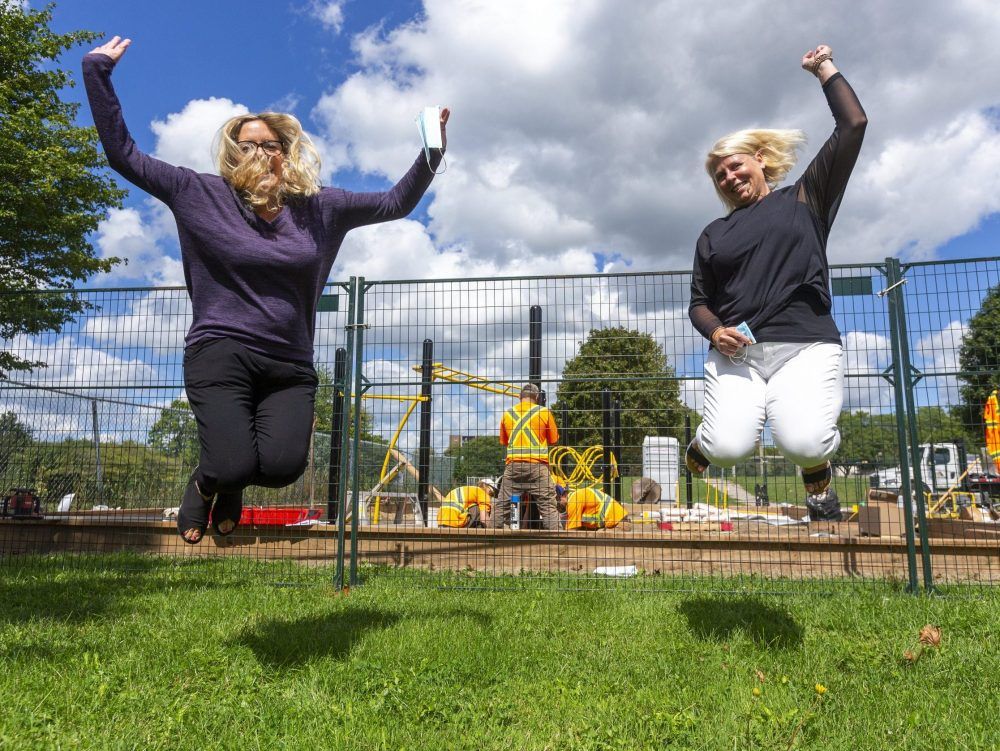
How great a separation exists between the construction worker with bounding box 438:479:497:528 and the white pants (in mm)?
3838

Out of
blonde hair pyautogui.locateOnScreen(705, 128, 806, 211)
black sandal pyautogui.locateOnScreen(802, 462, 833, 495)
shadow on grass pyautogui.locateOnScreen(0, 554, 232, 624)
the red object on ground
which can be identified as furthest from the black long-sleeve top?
the red object on ground

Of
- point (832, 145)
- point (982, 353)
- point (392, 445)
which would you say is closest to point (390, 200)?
point (832, 145)

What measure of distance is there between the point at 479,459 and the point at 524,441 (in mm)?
488

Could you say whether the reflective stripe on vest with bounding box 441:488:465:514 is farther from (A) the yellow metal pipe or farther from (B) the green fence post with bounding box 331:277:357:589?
(B) the green fence post with bounding box 331:277:357:589

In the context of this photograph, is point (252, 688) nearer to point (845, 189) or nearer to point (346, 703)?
point (346, 703)

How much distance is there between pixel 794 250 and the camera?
3.12m

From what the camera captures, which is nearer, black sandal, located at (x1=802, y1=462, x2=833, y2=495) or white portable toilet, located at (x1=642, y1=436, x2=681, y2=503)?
black sandal, located at (x1=802, y1=462, x2=833, y2=495)

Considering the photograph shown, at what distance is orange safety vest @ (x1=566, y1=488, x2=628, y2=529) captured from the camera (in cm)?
717

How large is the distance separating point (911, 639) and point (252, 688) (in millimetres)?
3172

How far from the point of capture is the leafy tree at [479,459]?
6.04 metres

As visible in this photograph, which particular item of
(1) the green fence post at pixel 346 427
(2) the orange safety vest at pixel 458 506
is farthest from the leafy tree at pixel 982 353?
(1) the green fence post at pixel 346 427

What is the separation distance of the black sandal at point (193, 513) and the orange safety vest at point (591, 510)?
4622 mm

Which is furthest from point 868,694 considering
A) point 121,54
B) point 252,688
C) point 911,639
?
point 121,54

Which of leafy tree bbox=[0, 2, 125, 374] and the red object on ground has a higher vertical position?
leafy tree bbox=[0, 2, 125, 374]
